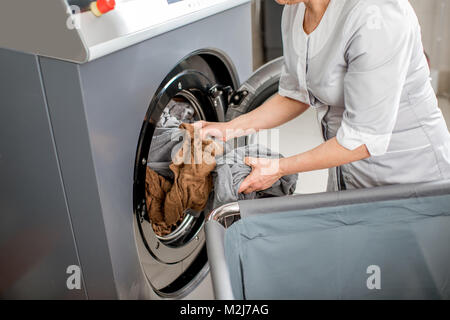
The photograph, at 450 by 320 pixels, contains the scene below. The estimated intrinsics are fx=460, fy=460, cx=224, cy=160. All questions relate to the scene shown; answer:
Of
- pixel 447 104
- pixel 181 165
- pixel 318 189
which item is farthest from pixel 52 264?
pixel 447 104

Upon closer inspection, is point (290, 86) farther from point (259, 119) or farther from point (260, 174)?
point (260, 174)

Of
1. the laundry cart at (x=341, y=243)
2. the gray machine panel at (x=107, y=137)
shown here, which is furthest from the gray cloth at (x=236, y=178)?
the gray machine panel at (x=107, y=137)

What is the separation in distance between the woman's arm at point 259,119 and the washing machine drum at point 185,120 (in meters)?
0.16

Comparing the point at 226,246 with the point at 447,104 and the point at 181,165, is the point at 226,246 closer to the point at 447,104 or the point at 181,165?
the point at 181,165

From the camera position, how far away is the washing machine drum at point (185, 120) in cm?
130

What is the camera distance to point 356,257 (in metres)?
1.12

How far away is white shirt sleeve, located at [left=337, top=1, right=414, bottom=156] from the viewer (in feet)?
3.29

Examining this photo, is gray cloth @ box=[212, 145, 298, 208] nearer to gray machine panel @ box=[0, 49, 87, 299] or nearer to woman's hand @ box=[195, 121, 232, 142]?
woman's hand @ box=[195, 121, 232, 142]

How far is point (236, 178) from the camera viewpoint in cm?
125

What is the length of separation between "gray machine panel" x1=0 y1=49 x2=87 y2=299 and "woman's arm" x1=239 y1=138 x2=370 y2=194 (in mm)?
484

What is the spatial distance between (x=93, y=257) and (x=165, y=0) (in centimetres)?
68

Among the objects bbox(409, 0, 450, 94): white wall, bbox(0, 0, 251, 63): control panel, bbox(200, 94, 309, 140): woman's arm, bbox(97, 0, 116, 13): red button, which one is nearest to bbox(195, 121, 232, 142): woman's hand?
bbox(200, 94, 309, 140): woman's arm

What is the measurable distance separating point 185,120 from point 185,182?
14.1 inches

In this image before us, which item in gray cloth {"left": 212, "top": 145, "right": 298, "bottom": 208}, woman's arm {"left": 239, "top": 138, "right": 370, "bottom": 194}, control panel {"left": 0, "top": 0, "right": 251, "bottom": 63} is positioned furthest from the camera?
gray cloth {"left": 212, "top": 145, "right": 298, "bottom": 208}
